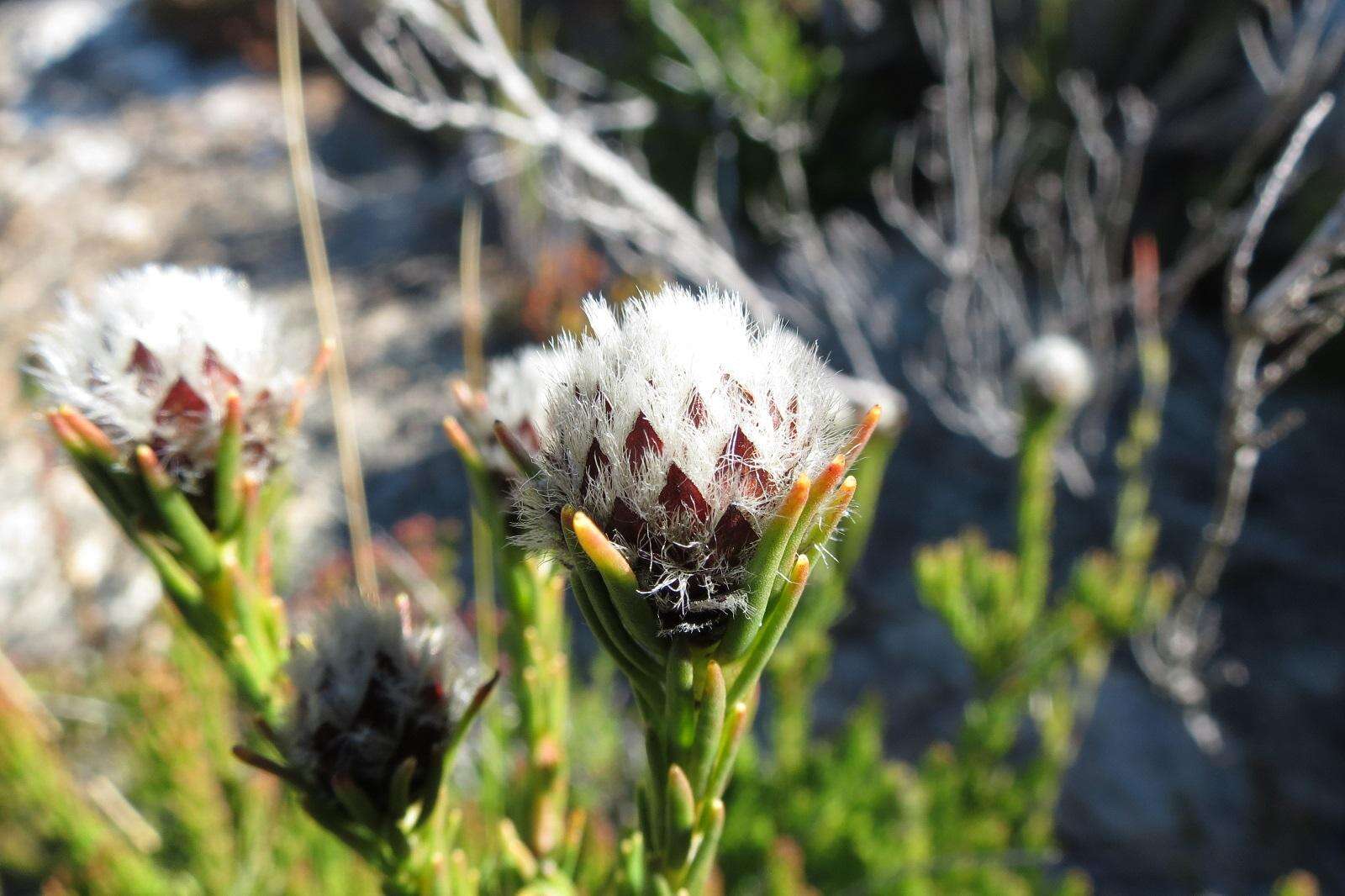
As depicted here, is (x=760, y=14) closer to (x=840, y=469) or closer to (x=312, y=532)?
(x=312, y=532)

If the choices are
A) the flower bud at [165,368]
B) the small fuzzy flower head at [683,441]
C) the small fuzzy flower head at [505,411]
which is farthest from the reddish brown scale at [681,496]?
the flower bud at [165,368]

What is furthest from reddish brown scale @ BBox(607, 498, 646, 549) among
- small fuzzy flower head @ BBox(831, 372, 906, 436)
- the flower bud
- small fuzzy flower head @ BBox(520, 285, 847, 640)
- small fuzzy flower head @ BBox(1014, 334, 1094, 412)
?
small fuzzy flower head @ BBox(1014, 334, 1094, 412)

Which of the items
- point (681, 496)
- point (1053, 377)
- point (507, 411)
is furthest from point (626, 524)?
point (1053, 377)

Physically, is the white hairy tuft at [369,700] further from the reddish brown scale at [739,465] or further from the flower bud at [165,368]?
the reddish brown scale at [739,465]

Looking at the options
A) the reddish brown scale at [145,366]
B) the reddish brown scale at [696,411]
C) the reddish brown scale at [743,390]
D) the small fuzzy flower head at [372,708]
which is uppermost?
the reddish brown scale at [145,366]

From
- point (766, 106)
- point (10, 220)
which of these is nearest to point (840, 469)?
point (766, 106)

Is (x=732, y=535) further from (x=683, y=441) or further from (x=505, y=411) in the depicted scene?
(x=505, y=411)
